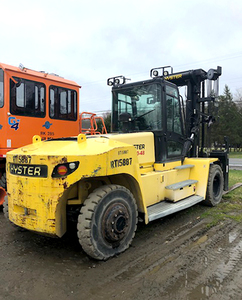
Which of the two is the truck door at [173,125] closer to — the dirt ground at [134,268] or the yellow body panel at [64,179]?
the yellow body panel at [64,179]

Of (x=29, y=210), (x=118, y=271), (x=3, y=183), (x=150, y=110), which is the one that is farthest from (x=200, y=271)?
(x=3, y=183)

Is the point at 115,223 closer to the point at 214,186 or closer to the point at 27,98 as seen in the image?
the point at 27,98

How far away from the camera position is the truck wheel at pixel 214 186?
19.7ft

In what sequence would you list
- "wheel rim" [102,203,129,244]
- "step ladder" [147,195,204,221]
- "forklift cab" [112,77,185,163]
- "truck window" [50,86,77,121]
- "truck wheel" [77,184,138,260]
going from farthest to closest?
"truck window" [50,86,77,121] → "forklift cab" [112,77,185,163] → "step ladder" [147,195,204,221] → "wheel rim" [102,203,129,244] → "truck wheel" [77,184,138,260]

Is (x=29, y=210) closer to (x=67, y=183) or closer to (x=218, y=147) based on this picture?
(x=67, y=183)

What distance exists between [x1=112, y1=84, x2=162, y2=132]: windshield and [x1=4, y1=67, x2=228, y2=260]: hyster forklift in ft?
0.06

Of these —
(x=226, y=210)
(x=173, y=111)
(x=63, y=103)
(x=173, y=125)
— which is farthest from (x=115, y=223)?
(x=63, y=103)

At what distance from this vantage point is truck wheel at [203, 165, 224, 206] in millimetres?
6000

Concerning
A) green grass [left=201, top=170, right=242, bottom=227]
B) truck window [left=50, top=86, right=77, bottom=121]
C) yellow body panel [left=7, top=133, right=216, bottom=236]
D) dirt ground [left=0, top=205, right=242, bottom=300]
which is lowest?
dirt ground [left=0, top=205, right=242, bottom=300]

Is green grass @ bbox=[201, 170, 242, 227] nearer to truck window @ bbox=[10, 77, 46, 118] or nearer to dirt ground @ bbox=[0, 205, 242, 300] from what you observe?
dirt ground @ bbox=[0, 205, 242, 300]

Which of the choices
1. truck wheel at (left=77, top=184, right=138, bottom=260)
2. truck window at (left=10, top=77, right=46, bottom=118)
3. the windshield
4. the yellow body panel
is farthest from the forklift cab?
truck window at (left=10, top=77, right=46, bottom=118)

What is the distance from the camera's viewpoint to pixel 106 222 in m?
3.38

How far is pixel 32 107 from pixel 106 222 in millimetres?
3725

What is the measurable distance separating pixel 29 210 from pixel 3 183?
104 inches
